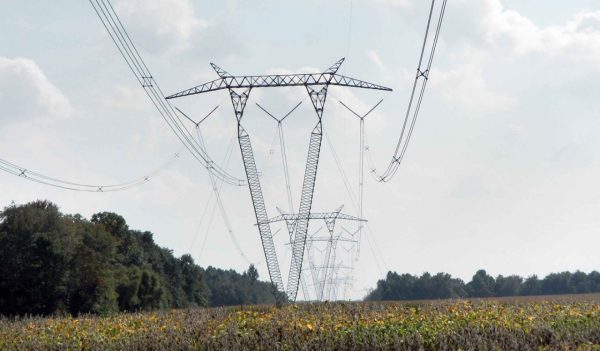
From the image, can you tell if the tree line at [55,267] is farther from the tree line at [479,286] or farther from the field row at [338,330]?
the field row at [338,330]

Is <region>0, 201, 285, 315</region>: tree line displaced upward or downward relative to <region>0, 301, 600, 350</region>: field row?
upward

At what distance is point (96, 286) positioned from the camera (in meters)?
92.1

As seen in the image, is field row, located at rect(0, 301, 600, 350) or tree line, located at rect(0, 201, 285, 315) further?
tree line, located at rect(0, 201, 285, 315)

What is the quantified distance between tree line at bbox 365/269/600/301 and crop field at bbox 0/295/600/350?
98.0m

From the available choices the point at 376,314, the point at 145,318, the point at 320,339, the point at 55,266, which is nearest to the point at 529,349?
the point at 320,339

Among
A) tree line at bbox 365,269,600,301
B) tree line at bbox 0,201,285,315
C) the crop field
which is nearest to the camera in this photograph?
the crop field

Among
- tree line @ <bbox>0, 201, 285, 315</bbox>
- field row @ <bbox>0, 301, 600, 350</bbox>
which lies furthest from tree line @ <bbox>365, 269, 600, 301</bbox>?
field row @ <bbox>0, 301, 600, 350</bbox>

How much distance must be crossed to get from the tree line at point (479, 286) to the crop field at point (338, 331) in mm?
98011

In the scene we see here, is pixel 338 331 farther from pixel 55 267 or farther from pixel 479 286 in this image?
pixel 479 286

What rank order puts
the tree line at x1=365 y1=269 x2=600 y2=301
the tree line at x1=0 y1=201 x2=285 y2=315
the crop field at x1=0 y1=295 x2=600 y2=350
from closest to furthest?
the crop field at x1=0 y1=295 x2=600 y2=350 → the tree line at x1=0 y1=201 x2=285 y2=315 → the tree line at x1=365 y1=269 x2=600 y2=301

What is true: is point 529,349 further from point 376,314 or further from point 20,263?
point 20,263

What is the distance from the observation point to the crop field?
1955 centimetres

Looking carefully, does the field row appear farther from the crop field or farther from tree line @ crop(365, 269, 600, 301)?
tree line @ crop(365, 269, 600, 301)

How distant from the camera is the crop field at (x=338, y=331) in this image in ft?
64.1
